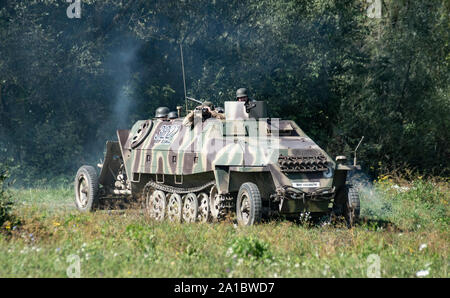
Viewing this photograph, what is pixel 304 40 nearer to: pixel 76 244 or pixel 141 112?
pixel 141 112

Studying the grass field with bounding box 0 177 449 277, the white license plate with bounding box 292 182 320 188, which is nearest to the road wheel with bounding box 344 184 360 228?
the grass field with bounding box 0 177 449 277

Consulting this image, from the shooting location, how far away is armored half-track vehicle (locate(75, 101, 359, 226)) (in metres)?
12.4

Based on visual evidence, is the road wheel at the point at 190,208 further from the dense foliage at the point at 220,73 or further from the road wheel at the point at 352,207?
the dense foliage at the point at 220,73

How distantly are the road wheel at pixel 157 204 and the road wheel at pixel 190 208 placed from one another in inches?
26.4

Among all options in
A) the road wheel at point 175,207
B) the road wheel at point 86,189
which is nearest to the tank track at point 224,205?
the road wheel at point 175,207

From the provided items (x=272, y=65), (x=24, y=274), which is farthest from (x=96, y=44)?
(x=24, y=274)

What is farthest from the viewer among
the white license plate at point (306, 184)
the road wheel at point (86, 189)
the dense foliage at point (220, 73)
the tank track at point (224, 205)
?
the dense foliage at point (220, 73)

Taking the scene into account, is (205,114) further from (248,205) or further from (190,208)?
(248,205)

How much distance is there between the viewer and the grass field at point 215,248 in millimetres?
8227

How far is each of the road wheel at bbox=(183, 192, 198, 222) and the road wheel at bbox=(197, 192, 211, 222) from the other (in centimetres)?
9

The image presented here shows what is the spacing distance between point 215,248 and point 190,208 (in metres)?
4.41

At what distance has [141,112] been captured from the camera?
80.8ft

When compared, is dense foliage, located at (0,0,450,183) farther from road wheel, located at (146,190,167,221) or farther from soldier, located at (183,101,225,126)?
soldier, located at (183,101,225,126)

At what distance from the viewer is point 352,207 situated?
41.8 feet
